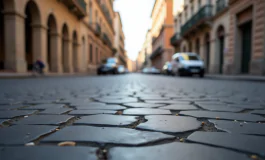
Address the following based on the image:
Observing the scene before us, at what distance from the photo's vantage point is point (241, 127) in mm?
1692

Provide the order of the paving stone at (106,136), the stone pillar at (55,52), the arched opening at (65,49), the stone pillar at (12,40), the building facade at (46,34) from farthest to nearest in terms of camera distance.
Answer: the arched opening at (65,49), the stone pillar at (55,52), the building facade at (46,34), the stone pillar at (12,40), the paving stone at (106,136)

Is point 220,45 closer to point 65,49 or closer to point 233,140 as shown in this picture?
point 65,49

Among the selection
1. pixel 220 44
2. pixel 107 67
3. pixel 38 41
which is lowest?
pixel 107 67

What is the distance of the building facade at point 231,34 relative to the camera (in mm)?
13227

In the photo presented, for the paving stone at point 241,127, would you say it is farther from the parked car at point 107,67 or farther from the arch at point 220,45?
the parked car at point 107,67

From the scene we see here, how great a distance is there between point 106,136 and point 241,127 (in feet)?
3.43

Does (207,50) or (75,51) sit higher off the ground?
(207,50)

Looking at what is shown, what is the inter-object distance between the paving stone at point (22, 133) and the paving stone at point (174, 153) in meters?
0.58

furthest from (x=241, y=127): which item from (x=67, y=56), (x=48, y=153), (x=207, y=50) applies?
(x=207, y=50)

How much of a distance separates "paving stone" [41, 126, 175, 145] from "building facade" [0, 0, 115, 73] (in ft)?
34.6

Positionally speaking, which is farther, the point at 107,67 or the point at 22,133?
the point at 107,67

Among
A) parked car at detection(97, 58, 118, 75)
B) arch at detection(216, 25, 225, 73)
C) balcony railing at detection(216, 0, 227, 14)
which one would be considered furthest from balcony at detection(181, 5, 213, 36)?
parked car at detection(97, 58, 118, 75)

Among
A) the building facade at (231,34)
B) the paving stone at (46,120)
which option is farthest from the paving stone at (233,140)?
the building facade at (231,34)

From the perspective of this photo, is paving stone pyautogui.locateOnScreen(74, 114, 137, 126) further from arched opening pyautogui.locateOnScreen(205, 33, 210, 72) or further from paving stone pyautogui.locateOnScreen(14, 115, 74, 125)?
arched opening pyautogui.locateOnScreen(205, 33, 210, 72)
